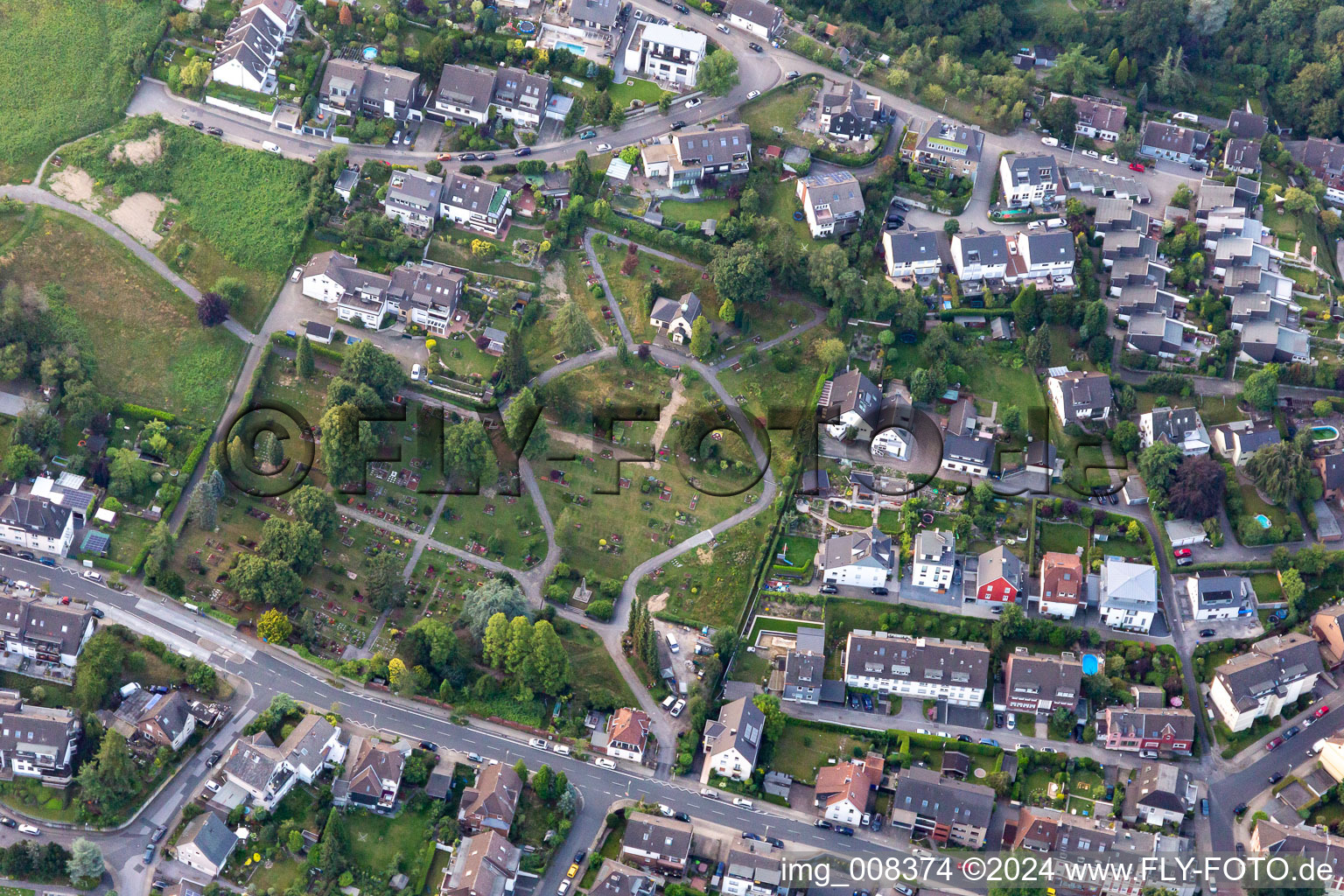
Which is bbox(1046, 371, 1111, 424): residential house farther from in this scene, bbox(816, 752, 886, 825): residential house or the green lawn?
the green lawn

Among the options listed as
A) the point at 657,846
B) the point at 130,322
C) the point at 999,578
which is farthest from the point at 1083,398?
the point at 130,322

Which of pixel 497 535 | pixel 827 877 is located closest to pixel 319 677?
pixel 497 535

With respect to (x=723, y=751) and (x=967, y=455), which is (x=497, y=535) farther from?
(x=967, y=455)

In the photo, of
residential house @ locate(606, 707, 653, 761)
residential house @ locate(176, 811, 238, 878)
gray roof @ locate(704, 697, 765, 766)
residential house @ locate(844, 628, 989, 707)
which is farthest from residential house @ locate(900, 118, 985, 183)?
residential house @ locate(176, 811, 238, 878)

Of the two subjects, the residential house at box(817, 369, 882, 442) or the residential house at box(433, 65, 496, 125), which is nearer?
the residential house at box(817, 369, 882, 442)

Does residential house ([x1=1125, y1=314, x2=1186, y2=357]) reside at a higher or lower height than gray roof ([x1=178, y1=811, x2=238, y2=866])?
higher

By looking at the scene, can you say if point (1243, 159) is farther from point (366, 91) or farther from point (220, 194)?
point (220, 194)

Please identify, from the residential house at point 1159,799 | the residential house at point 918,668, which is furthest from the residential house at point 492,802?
the residential house at point 1159,799
